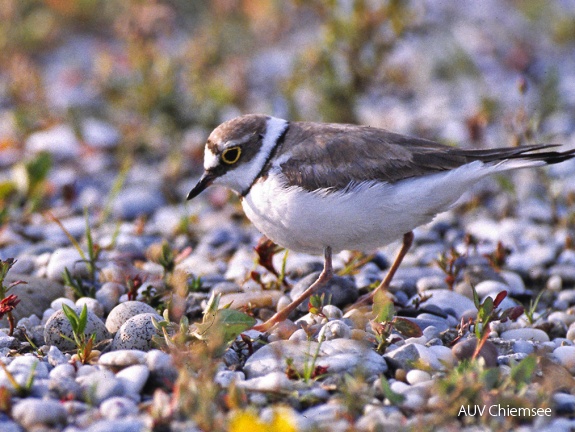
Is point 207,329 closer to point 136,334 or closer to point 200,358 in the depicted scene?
point 136,334

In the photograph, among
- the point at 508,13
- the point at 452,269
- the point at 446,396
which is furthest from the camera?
the point at 508,13

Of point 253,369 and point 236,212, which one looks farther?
point 236,212

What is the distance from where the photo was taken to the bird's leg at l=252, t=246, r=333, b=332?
3854mm

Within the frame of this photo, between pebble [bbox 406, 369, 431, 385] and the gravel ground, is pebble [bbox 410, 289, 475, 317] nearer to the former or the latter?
the gravel ground

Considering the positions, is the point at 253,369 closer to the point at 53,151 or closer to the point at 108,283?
the point at 108,283

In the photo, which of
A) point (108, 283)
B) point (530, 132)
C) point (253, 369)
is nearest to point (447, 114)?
point (530, 132)

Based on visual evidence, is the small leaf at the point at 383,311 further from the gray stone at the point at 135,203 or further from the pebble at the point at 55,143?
the pebble at the point at 55,143

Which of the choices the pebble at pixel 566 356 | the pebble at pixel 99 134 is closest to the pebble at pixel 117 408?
the pebble at pixel 566 356

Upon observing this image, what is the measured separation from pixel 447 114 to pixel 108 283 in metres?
4.14

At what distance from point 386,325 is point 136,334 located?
3.70 ft

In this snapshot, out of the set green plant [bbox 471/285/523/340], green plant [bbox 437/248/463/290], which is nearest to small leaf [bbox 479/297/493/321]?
green plant [bbox 471/285/523/340]

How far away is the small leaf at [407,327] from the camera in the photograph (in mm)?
3607

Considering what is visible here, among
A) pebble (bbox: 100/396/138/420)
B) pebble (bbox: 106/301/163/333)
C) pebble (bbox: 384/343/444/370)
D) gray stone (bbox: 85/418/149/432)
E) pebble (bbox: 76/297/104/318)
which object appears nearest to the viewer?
gray stone (bbox: 85/418/149/432)

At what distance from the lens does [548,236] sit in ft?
17.7
